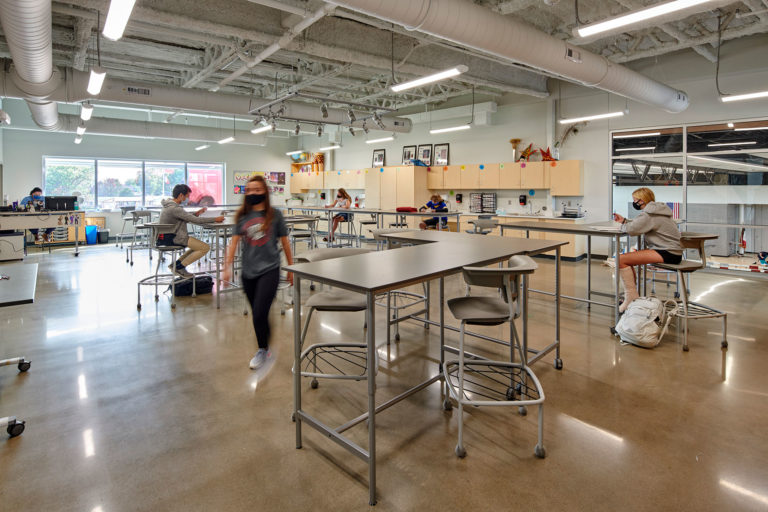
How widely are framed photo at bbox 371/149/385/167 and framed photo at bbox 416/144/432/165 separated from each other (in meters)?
1.42

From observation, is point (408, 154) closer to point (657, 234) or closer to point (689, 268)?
point (657, 234)

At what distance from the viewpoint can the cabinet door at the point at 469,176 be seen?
9727mm

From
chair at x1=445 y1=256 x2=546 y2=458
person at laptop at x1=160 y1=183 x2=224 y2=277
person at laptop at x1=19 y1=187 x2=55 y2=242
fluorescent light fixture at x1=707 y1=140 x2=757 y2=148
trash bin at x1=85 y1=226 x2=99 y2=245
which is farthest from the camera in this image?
trash bin at x1=85 y1=226 x2=99 y2=245

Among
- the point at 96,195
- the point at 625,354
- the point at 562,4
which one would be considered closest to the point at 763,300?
the point at 625,354

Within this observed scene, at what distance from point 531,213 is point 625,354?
5925mm

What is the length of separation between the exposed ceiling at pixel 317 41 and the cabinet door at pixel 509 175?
149 cm

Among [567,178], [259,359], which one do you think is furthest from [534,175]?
[259,359]

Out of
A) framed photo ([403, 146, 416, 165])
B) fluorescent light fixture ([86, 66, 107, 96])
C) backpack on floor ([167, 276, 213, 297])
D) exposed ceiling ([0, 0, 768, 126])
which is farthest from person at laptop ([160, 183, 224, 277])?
framed photo ([403, 146, 416, 165])

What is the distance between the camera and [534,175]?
28.6 ft

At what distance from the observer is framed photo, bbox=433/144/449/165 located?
10.7m

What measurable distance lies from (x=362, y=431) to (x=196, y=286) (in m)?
4.05

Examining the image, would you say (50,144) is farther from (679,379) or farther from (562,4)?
(679,379)

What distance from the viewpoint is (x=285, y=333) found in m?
3.95

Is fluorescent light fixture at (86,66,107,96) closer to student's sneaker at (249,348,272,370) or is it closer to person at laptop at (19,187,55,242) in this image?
person at laptop at (19,187,55,242)
